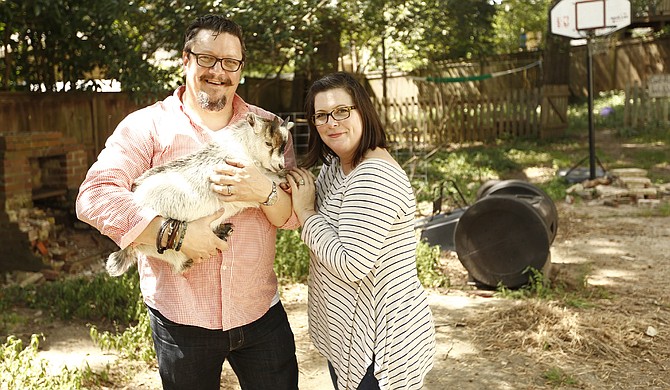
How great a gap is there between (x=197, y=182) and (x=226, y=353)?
2.19 feet

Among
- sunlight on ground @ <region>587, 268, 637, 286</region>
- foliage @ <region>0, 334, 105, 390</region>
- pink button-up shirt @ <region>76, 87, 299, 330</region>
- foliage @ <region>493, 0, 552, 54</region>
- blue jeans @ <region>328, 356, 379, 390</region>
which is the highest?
foliage @ <region>493, 0, 552, 54</region>

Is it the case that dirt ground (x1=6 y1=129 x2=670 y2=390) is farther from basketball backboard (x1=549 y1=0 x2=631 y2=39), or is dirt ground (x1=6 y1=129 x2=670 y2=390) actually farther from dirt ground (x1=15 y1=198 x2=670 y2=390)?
basketball backboard (x1=549 y1=0 x2=631 y2=39)

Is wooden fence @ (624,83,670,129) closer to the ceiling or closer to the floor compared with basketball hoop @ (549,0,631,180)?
closer to the floor

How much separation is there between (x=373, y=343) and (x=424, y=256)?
4628 mm

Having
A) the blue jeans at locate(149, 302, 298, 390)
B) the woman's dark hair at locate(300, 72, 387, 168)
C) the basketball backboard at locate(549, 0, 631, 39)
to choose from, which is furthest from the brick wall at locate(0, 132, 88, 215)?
the basketball backboard at locate(549, 0, 631, 39)

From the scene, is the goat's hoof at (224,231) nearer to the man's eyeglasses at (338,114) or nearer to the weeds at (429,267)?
the man's eyeglasses at (338,114)

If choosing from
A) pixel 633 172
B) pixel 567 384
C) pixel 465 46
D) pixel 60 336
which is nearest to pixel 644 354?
pixel 567 384

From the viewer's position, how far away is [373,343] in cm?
247

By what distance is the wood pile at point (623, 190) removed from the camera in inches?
409

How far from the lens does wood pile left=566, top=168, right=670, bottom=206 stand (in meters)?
10.4

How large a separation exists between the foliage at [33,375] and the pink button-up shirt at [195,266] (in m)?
2.09

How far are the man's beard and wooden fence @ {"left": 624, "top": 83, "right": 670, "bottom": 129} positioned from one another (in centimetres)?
1649

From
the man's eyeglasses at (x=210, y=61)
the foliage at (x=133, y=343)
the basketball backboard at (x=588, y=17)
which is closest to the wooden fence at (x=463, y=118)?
the basketball backboard at (x=588, y=17)

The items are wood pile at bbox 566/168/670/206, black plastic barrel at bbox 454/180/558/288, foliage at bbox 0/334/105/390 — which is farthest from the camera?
wood pile at bbox 566/168/670/206
